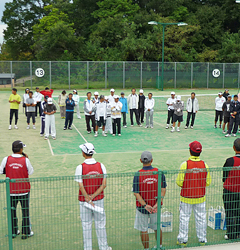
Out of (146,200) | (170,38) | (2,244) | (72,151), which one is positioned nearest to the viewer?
(146,200)

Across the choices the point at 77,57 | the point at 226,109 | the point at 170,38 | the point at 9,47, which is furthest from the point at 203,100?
the point at 9,47

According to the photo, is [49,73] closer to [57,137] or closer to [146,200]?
[57,137]

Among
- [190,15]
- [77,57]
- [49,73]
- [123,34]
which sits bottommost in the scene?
[49,73]

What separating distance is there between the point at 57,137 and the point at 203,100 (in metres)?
17.6

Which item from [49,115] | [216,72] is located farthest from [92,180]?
[216,72]

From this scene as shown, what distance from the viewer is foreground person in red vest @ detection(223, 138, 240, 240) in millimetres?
6035

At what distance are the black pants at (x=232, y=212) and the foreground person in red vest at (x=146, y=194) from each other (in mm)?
1424

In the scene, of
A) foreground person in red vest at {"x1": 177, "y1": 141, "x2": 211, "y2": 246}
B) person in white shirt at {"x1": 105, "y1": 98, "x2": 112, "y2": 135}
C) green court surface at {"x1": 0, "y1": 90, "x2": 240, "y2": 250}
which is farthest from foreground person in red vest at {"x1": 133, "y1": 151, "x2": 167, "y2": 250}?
person in white shirt at {"x1": 105, "y1": 98, "x2": 112, "y2": 135}

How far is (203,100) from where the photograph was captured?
3033 cm

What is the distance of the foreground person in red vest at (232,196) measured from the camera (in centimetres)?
604

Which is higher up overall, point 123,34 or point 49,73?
point 123,34

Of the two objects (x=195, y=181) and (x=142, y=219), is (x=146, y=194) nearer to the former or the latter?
(x=142, y=219)

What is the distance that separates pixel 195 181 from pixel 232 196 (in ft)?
2.91

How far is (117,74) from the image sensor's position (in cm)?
3800
